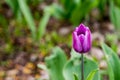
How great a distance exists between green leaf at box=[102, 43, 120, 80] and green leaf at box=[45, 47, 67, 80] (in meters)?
0.32

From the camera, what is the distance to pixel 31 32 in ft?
9.35

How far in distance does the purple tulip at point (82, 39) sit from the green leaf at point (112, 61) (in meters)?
0.28

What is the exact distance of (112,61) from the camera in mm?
1805

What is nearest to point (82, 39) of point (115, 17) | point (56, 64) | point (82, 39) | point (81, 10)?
point (82, 39)

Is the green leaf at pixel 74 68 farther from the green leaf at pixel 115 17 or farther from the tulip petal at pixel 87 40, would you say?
the green leaf at pixel 115 17

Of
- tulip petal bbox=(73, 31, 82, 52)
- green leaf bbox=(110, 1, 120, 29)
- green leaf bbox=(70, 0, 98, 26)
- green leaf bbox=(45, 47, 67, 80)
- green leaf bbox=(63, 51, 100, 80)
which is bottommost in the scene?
tulip petal bbox=(73, 31, 82, 52)

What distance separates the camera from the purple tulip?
4.89 ft

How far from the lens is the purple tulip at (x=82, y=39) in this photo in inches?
58.6

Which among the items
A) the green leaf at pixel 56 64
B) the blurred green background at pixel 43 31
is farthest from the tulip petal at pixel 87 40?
the blurred green background at pixel 43 31

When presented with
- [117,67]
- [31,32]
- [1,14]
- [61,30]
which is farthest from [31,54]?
[117,67]

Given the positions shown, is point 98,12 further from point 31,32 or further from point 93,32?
point 31,32

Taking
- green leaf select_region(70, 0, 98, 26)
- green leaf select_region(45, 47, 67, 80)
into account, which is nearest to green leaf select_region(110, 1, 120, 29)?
green leaf select_region(70, 0, 98, 26)

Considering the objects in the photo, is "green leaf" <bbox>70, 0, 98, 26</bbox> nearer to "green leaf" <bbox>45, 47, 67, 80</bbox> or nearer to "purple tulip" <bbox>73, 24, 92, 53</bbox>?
"green leaf" <bbox>45, 47, 67, 80</bbox>

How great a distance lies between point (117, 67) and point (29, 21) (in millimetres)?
1050
